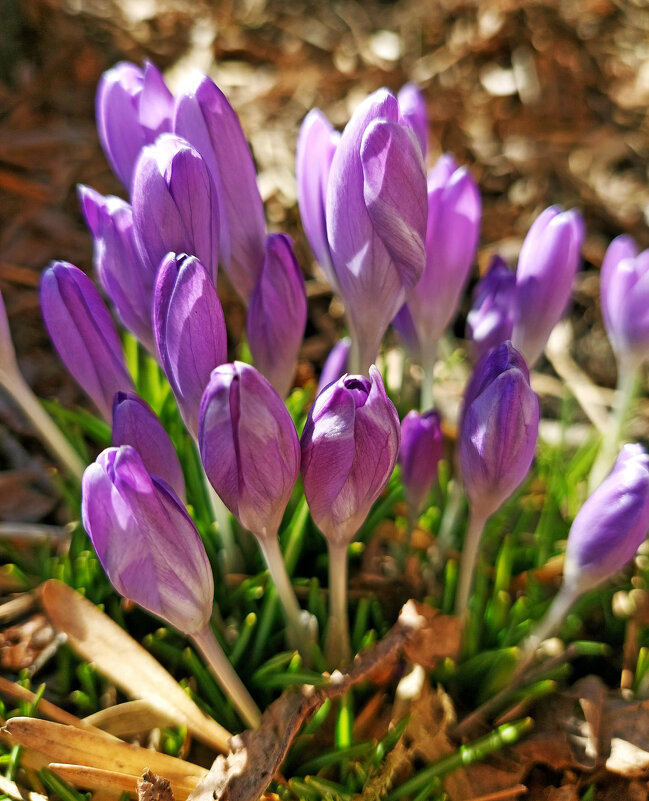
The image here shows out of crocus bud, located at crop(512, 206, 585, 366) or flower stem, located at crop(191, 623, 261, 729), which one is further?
crocus bud, located at crop(512, 206, 585, 366)

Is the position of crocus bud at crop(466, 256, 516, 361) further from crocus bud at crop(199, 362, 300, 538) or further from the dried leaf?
the dried leaf

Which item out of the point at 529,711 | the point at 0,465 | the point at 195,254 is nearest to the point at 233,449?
the point at 195,254

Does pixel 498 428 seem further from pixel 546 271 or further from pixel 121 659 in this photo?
pixel 121 659

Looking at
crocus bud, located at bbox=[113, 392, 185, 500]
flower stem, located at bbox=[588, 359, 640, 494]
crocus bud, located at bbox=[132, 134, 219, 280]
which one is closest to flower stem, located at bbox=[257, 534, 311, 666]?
crocus bud, located at bbox=[113, 392, 185, 500]

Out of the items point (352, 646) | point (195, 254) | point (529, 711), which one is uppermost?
point (195, 254)

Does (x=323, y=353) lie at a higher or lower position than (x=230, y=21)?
lower

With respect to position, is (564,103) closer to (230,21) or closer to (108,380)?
(230,21)
